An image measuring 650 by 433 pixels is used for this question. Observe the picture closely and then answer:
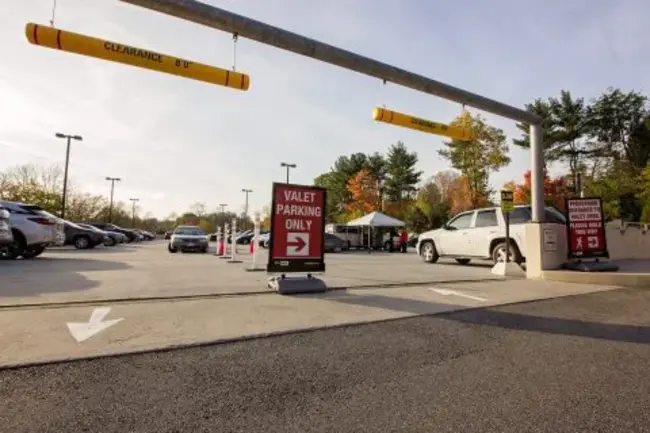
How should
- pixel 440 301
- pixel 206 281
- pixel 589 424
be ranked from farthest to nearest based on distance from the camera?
pixel 206 281
pixel 440 301
pixel 589 424

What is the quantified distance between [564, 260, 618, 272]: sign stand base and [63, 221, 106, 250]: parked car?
73.4ft

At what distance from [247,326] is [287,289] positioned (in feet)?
7.89

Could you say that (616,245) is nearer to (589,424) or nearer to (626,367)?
(626,367)

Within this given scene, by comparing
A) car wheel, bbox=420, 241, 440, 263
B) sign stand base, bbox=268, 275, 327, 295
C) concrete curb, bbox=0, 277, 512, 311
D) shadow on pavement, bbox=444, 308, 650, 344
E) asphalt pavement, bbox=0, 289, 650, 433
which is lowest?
asphalt pavement, bbox=0, 289, 650, 433

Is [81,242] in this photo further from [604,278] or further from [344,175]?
[344,175]

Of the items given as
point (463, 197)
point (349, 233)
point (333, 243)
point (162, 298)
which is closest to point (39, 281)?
point (162, 298)

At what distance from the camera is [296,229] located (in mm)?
7766

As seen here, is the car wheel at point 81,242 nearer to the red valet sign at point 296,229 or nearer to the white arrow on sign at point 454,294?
the red valet sign at point 296,229

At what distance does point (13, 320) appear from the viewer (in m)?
4.79

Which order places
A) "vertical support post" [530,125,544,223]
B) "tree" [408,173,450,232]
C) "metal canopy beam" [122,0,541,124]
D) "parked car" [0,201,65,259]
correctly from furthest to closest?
"tree" [408,173,450,232] → "parked car" [0,201,65,259] → "vertical support post" [530,125,544,223] → "metal canopy beam" [122,0,541,124]

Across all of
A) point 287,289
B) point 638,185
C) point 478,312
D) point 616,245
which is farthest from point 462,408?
point 638,185

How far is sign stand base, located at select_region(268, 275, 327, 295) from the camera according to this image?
7199mm

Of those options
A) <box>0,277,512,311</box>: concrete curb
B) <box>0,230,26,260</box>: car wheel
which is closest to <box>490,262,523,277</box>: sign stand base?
<box>0,277,512,311</box>: concrete curb

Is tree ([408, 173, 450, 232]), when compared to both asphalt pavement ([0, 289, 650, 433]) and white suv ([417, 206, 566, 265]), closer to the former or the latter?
white suv ([417, 206, 566, 265])
